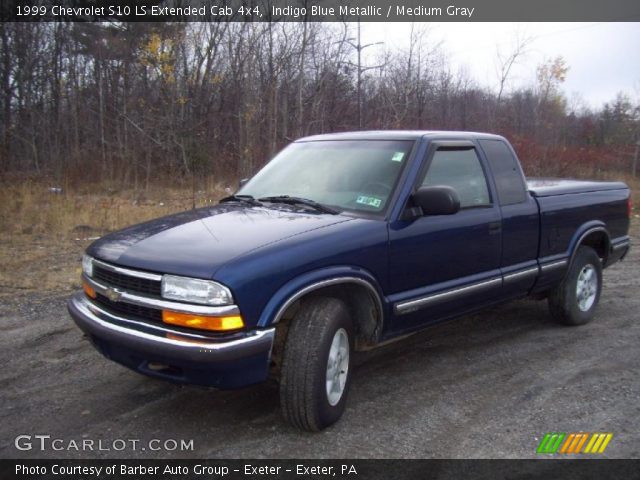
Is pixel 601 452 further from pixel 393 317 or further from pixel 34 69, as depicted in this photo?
pixel 34 69

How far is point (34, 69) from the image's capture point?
71.9 ft

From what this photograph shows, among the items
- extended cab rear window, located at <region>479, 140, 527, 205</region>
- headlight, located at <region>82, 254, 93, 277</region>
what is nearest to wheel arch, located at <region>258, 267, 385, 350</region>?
headlight, located at <region>82, 254, 93, 277</region>

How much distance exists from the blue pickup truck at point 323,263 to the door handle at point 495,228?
0.05 ft

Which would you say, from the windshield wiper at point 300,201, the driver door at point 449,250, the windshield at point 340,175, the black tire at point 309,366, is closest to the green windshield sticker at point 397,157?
the windshield at point 340,175

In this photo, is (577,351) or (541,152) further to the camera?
(541,152)

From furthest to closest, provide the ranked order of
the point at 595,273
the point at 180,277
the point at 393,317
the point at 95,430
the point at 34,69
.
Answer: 1. the point at 34,69
2. the point at 595,273
3. the point at 393,317
4. the point at 95,430
5. the point at 180,277

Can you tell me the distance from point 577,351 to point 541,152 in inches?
838

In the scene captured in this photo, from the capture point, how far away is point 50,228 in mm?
10039

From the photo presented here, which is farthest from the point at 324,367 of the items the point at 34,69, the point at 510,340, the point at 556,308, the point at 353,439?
the point at 34,69

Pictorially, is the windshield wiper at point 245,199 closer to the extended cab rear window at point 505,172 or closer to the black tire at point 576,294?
the extended cab rear window at point 505,172

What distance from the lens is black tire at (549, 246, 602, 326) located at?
5.31m

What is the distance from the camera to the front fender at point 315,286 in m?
2.94

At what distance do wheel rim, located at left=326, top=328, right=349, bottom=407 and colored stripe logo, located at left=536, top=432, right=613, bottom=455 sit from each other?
3.91ft

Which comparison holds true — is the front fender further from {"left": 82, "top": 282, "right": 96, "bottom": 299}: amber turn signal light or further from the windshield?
{"left": 82, "top": 282, "right": 96, "bottom": 299}: amber turn signal light
